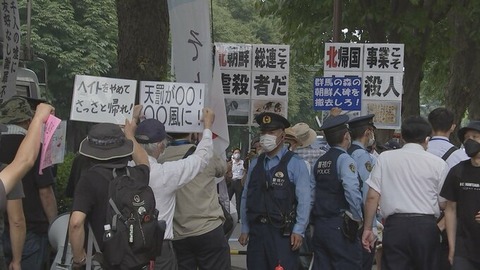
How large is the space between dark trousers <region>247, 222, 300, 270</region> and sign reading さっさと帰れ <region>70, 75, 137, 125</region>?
5.47 ft

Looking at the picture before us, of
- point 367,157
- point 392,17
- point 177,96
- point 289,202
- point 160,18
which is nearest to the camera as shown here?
point 177,96

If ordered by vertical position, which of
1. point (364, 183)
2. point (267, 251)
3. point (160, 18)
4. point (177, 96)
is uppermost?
point (160, 18)

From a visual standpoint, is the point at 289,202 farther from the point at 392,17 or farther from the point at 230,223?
the point at 392,17

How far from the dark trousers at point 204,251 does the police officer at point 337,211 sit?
3.34 feet

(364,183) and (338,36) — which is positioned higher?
(338,36)

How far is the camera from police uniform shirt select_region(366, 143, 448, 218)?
7.27 metres

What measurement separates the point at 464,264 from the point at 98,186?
2948 mm

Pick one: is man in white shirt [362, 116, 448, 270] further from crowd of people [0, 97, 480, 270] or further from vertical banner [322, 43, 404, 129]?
vertical banner [322, 43, 404, 129]

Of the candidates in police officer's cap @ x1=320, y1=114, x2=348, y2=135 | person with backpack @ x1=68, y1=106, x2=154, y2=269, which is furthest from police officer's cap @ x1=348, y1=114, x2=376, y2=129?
person with backpack @ x1=68, y1=106, x2=154, y2=269

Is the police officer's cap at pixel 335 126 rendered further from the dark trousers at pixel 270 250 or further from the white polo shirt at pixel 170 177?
the white polo shirt at pixel 170 177

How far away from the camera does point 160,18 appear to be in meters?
9.06

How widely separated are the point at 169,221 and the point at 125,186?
1.18m

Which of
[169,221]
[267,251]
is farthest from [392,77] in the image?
[169,221]

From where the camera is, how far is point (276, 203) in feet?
25.6
